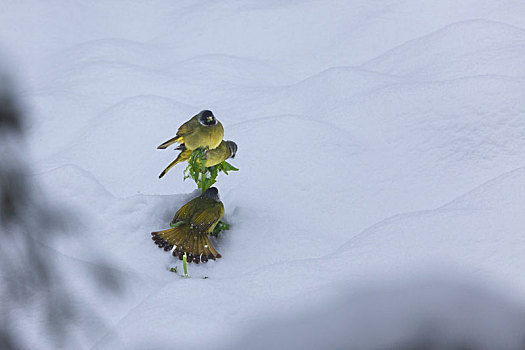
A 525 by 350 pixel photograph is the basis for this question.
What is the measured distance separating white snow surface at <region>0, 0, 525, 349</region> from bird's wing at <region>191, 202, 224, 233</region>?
12 centimetres

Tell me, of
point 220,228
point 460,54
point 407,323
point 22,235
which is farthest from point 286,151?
point 22,235

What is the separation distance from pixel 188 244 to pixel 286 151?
2.34 feet

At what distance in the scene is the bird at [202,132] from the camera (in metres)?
1.70

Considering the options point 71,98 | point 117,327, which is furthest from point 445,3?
point 117,327

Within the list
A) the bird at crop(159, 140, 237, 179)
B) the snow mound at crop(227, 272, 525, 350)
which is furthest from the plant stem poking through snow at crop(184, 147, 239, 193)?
the snow mound at crop(227, 272, 525, 350)

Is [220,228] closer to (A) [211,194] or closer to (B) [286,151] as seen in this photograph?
(A) [211,194]

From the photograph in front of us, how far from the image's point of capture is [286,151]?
230 cm

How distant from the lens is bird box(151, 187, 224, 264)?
1.75 meters

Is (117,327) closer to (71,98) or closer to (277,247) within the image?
(277,247)

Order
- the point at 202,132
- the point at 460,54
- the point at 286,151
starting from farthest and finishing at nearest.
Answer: the point at 460,54 < the point at 286,151 < the point at 202,132

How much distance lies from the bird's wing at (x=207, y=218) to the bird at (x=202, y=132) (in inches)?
7.9

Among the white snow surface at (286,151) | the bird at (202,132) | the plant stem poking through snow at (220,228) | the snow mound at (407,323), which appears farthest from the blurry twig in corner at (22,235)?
the plant stem poking through snow at (220,228)

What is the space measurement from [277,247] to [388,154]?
679mm

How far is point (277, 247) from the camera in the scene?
1.84 metres
